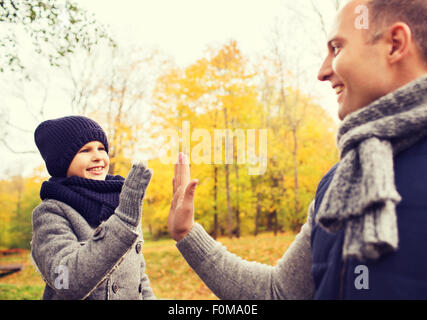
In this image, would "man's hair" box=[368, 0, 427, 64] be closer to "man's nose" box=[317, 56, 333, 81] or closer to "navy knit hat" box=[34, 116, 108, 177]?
"man's nose" box=[317, 56, 333, 81]

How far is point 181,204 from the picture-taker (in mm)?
1359

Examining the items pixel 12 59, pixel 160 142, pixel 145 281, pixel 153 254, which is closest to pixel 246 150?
pixel 160 142

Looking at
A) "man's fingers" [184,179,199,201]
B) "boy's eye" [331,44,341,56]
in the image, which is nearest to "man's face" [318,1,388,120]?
"boy's eye" [331,44,341,56]

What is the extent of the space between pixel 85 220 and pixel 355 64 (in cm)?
169

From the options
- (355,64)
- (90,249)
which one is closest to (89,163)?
(90,249)

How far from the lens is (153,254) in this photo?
1477 cm

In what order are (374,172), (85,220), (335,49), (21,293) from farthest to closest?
(21,293) → (85,220) → (335,49) → (374,172)

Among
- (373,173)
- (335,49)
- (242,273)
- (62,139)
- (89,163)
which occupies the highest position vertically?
(335,49)

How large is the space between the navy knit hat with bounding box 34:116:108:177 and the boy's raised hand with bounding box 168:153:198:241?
1.03 meters

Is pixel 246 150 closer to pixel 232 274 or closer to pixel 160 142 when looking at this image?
pixel 160 142

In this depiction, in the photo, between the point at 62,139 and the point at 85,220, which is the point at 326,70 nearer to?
the point at 85,220

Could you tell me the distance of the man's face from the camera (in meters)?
1.14

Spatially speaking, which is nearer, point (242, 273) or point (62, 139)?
point (242, 273)

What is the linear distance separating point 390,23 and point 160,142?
14.0m
